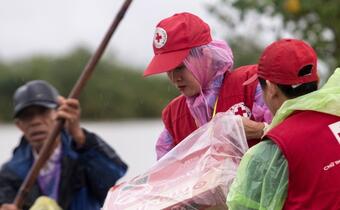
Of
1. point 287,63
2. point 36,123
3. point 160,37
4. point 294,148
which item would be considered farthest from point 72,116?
point 294,148

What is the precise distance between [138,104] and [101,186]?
10.0m

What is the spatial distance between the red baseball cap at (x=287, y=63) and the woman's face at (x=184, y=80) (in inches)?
17.5

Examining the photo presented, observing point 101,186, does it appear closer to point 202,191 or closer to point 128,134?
point 202,191

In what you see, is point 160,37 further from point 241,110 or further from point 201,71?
point 241,110

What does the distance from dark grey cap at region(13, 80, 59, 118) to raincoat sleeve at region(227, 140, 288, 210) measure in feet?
7.71

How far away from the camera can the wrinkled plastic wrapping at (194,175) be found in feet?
11.2

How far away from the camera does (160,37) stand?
3.67m

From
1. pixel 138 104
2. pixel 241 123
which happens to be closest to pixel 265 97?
pixel 241 123

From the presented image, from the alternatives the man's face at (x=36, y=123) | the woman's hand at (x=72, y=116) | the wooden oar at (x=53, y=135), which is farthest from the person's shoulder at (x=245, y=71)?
the man's face at (x=36, y=123)

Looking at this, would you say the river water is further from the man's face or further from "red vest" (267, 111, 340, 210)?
"red vest" (267, 111, 340, 210)

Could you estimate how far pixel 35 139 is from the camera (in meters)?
5.25

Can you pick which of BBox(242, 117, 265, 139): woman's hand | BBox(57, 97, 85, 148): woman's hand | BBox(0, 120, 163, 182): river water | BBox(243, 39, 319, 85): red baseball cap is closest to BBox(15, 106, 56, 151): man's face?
BBox(57, 97, 85, 148): woman's hand

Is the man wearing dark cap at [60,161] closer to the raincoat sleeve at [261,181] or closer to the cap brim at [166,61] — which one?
the cap brim at [166,61]

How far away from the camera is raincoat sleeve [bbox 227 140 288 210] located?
308cm
